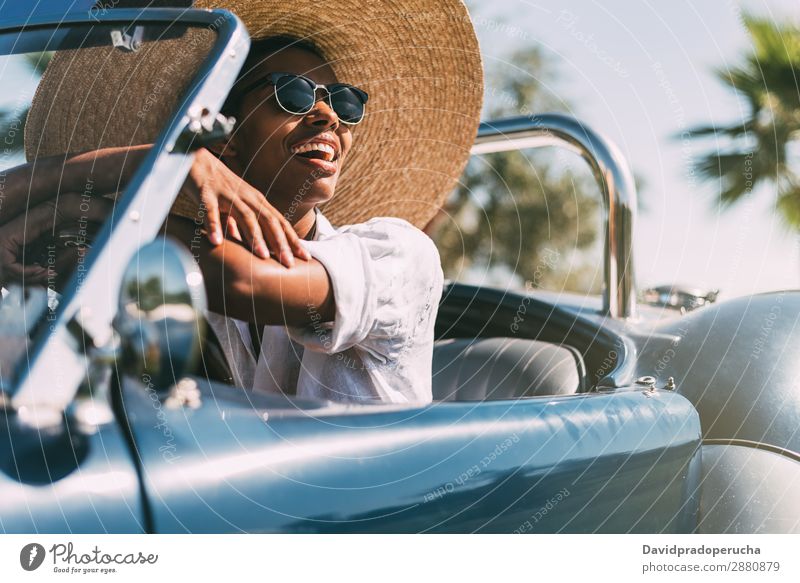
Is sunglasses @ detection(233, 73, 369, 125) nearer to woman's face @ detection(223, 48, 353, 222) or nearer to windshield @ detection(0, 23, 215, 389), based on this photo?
woman's face @ detection(223, 48, 353, 222)

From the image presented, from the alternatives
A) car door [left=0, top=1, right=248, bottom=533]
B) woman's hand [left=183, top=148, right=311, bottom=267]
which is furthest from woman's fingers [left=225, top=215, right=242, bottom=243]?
car door [left=0, top=1, right=248, bottom=533]

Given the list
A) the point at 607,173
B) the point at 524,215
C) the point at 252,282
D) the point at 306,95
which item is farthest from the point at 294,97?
the point at 524,215

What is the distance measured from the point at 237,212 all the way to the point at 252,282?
10 centimetres

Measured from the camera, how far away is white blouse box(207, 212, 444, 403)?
1186 millimetres

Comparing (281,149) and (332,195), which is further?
(332,195)

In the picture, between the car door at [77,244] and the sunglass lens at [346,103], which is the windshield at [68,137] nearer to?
the car door at [77,244]

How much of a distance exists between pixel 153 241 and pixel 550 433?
1.93 feet

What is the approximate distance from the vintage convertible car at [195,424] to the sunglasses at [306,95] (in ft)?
0.91

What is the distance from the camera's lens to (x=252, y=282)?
102cm

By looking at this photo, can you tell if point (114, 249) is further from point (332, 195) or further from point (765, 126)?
point (765, 126)

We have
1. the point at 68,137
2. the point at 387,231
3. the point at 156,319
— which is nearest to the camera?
the point at 156,319
